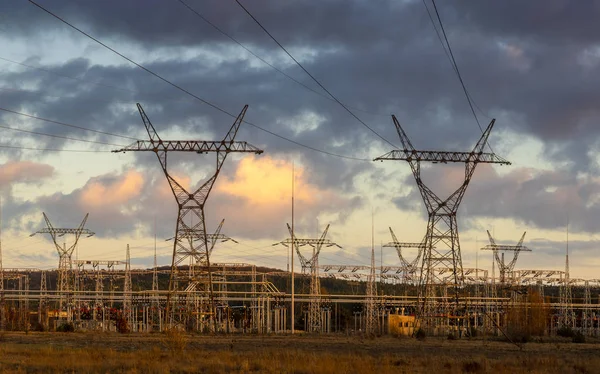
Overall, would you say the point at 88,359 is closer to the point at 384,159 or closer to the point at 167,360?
the point at 167,360

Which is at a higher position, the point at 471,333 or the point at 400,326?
the point at 471,333

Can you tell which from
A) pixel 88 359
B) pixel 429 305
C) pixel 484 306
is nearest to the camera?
pixel 88 359

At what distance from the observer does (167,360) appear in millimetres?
40500

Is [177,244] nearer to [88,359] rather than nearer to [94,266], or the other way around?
[88,359]

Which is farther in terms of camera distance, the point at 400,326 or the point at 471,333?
the point at 400,326

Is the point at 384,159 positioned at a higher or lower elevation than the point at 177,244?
higher

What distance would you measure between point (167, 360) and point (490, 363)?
1466 cm

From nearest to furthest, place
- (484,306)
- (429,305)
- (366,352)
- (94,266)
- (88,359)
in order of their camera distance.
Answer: (88,359), (366,352), (429,305), (484,306), (94,266)

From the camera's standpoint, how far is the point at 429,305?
94.2 m

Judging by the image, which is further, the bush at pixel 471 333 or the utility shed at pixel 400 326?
the utility shed at pixel 400 326

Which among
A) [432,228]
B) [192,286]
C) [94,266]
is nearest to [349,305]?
[94,266]

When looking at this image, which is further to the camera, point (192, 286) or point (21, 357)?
point (192, 286)

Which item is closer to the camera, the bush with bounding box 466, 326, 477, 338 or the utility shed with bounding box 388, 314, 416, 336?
the bush with bounding box 466, 326, 477, 338

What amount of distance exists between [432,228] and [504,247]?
264 ft
